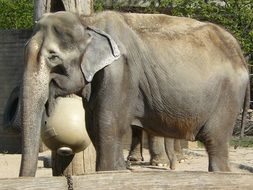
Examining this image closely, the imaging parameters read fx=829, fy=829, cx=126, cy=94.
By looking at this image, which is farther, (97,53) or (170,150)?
(170,150)

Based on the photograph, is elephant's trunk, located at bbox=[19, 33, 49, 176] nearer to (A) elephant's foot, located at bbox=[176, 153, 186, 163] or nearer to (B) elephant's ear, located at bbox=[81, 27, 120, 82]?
(B) elephant's ear, located at bbox=[81, 27, 120, 82]

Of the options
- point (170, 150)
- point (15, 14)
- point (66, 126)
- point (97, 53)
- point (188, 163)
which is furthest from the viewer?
point (15, 14)

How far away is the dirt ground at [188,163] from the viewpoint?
36.4 feet

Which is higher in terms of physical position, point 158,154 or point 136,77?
point 136,77

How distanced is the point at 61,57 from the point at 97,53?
0.93 feet

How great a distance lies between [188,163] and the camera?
12586mm

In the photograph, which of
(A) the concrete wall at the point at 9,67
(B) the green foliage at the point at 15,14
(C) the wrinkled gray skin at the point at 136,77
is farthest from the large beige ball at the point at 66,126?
(B) the green foliage at the point at 15,14

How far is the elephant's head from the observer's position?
5.52 metres

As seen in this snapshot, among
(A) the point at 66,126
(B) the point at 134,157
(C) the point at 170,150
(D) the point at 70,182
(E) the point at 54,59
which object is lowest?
(B) the point at 134,157

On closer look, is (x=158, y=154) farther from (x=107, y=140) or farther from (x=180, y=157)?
(x=107, y=140)

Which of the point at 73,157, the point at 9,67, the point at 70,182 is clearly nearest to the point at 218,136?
the point at 73,157

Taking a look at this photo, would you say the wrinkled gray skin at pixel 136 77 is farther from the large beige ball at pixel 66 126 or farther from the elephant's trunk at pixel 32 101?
the large beige ball at pixel 66 126

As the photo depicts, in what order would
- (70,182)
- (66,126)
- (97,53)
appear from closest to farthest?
(70,182) < (97,53) < (66,126)

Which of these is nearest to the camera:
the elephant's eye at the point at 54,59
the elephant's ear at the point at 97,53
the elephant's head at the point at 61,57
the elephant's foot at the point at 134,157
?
the elephant's head at the point at 61,57
